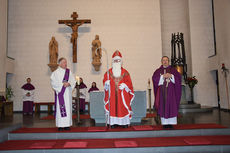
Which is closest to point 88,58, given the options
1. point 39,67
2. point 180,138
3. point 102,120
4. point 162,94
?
point 39,67

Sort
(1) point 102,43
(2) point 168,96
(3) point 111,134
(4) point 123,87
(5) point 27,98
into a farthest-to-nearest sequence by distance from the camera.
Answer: (1) point 102,43, (5) point 27,98, (4) point 123,87, (2) point 168,96, (3) point 111,134

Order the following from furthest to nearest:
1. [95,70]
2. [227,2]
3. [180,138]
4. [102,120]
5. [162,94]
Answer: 1. [95,70]
2. [227,2]
3. [102,120]
4. [162,94]
5. [180,138]

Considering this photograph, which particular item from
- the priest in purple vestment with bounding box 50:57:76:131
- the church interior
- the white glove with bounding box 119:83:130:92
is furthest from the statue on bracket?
the white glove with bounding box 119:83:130:92

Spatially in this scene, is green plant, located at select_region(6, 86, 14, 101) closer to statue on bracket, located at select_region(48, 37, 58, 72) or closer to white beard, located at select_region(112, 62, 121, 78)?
statue on bracket, located at select_region(48, 37, 58, 72)

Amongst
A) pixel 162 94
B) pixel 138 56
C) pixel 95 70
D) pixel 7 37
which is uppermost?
pixel 7 37

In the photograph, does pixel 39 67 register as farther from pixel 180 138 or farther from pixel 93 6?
pixel 180 138

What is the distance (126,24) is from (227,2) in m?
5.37

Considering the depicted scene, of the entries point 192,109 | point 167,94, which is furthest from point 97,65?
point 167,94

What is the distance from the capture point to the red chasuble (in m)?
5.93

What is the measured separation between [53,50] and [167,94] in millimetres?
8225

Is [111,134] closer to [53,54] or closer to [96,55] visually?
[96,55]

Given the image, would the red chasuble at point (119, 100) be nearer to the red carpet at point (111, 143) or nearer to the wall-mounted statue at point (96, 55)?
the red carpet at point (111, 143)

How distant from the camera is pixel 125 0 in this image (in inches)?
513

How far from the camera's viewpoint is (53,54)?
12109mm
